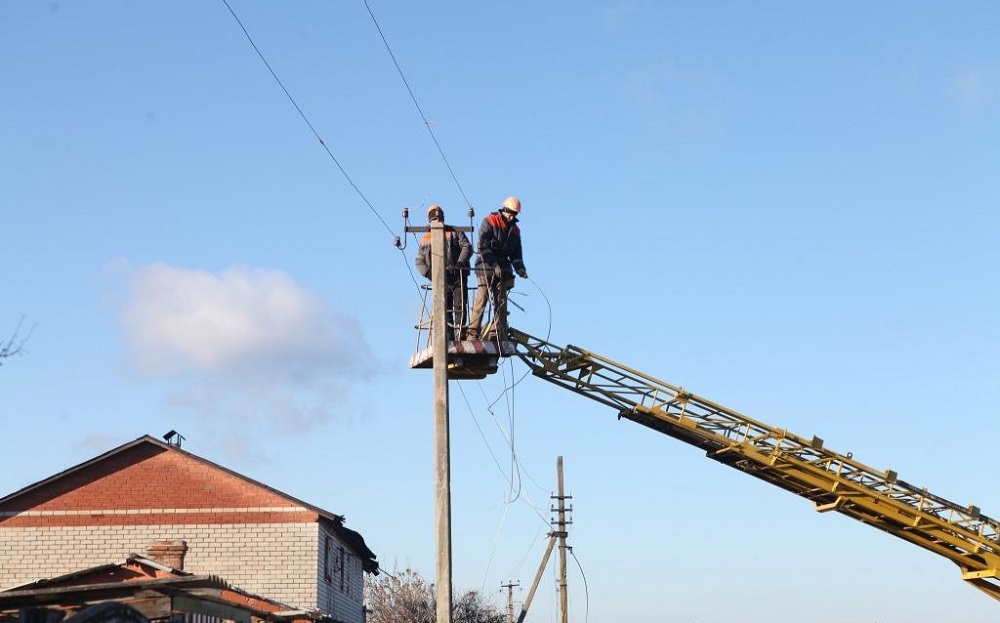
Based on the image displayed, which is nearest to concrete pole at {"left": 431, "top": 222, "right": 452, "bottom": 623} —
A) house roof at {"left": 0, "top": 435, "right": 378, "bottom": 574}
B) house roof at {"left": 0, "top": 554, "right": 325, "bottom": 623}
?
house roof at {"left": 0, "top": 554, "right": 325, "bottom": 623}

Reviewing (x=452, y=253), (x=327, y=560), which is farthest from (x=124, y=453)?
(x=452, y=253)

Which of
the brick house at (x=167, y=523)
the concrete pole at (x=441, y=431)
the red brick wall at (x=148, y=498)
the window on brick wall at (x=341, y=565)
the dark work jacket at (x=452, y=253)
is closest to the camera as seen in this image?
the concrete pole at (x=441, y=431)

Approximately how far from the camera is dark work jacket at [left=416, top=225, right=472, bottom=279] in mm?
18828

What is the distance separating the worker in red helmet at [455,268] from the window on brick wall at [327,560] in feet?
47.0

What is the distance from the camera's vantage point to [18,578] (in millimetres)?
30312

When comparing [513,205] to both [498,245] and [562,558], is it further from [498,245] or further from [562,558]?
[562,558]

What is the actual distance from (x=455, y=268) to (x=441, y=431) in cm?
355

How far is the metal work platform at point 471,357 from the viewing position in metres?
18.2

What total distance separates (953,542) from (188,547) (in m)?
17.9

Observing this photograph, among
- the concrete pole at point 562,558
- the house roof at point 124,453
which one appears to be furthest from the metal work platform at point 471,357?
the concrete pole at point 562,558

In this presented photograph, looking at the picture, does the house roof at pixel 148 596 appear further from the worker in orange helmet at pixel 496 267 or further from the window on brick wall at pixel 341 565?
the window on brick wall at pixel 341 565

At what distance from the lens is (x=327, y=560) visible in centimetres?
3195

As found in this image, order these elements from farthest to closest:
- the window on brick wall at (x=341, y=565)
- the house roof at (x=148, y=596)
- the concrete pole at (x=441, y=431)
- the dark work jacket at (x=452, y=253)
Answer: the window on brick wall at (x=341, y=565) → the dark work jacket at (x=452, y=253) → the concrete pole at (x=441, y=431) → the house roof at (x=148, y=596)

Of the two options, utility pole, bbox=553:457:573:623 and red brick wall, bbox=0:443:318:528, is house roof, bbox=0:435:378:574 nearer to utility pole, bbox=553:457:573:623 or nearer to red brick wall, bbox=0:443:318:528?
red brick wall, bbox=0:443:318:528
